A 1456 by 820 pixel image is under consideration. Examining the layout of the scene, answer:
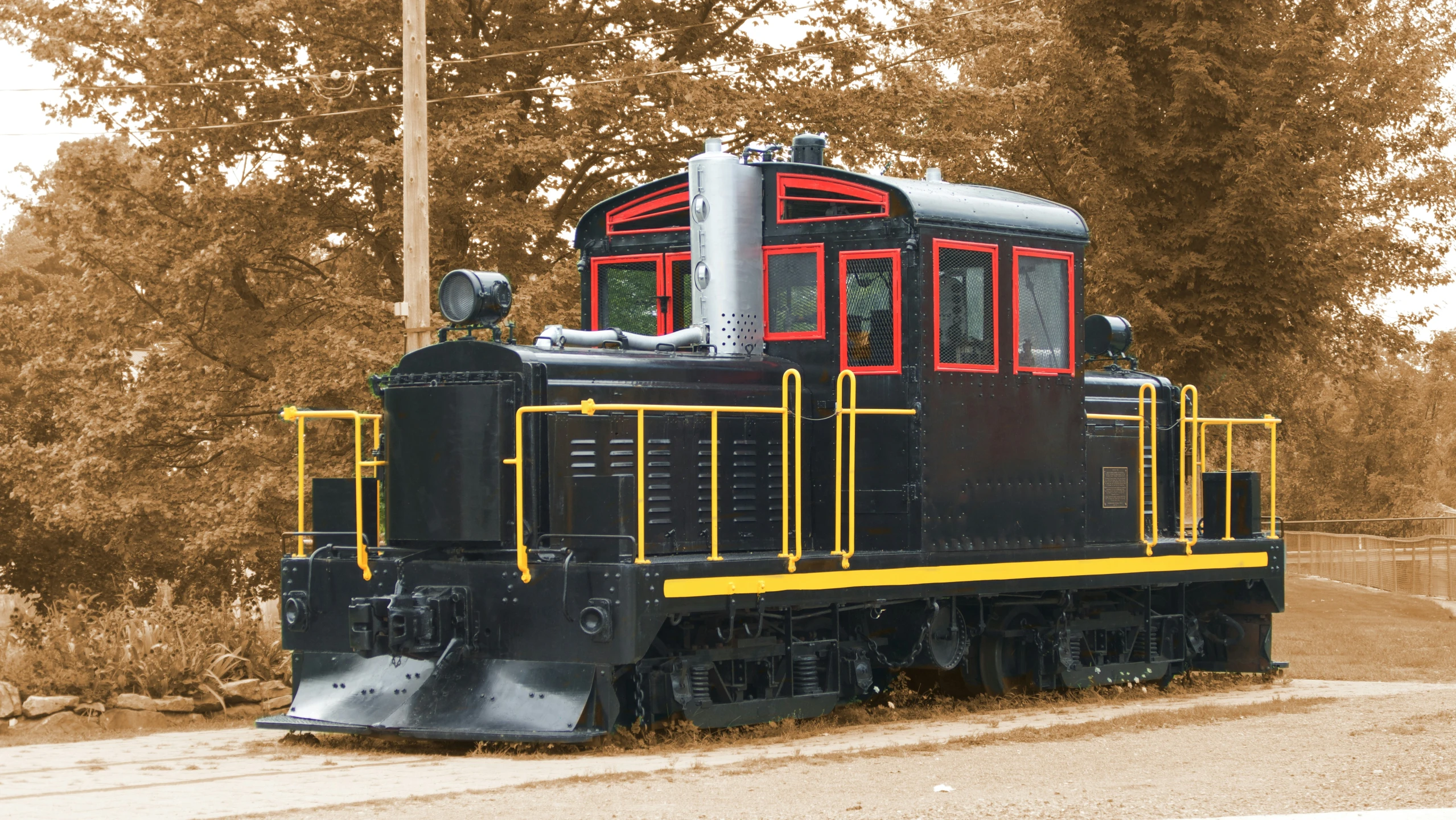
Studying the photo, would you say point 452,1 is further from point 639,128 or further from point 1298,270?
→ point 1298,270

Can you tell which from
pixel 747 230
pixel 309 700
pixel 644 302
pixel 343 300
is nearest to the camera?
pixel 309 700

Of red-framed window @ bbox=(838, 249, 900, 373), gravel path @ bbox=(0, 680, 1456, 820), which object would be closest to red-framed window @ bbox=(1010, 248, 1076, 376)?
red-framed window @ bbox=(838, 249, 900, 373)

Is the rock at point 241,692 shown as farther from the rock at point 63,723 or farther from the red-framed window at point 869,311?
the red-framed window at point 869,311

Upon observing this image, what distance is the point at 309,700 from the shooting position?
1169 cm

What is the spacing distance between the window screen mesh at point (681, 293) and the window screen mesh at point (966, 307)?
196 cm

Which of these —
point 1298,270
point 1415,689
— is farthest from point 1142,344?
point 1415,689

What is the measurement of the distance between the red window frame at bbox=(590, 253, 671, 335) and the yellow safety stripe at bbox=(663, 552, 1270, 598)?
259 cm

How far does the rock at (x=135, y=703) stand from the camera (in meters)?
12.9

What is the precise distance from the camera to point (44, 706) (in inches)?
504

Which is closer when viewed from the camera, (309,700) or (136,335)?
(309,700)

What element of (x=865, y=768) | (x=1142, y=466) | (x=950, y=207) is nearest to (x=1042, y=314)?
(x=950, y=207)

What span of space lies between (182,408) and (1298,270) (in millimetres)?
15009

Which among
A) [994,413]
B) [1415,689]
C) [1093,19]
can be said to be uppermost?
[1093,19]

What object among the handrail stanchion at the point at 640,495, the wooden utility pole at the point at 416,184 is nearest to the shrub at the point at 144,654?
the wooden utility pole at the point at 416,184
